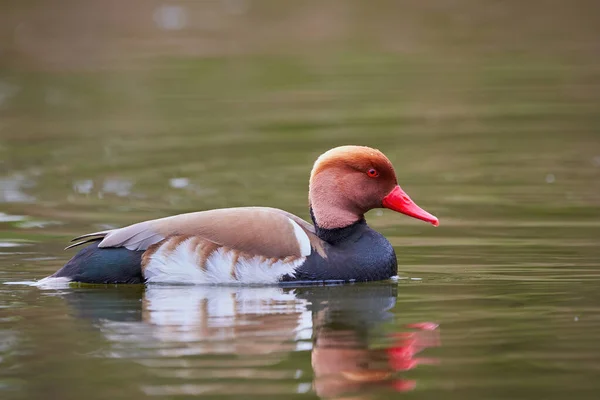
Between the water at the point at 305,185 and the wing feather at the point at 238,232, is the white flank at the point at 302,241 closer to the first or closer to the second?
the wing feather at the point at 238,232

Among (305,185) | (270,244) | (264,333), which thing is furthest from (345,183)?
(305,185)

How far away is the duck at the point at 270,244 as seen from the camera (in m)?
9.10

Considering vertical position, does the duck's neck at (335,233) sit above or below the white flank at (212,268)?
above

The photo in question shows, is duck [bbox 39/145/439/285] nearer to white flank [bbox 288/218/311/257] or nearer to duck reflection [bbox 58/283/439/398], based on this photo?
white flank [bbox 288/218/311/257]

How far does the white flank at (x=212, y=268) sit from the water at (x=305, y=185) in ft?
0.40

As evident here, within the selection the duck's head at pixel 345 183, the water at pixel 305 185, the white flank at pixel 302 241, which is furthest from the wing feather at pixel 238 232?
the water at pixel 305 185

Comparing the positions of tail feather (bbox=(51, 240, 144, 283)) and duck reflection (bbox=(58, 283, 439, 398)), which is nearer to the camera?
duck reflection (bbox=(58, 283, 439, 398))

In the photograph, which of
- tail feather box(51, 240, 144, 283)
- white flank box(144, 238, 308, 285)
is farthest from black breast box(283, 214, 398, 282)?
tail feather box(51, 240, 144, 283)

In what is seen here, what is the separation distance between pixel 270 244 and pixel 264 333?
1.43m

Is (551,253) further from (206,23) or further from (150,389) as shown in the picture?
(206,23)

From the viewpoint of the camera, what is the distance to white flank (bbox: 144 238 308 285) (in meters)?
9.10

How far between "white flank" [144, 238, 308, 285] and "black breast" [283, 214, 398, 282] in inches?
4.5

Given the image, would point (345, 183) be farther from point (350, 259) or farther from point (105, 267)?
point (105, 267)

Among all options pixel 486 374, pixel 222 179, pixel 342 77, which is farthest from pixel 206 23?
pixel 486 374
